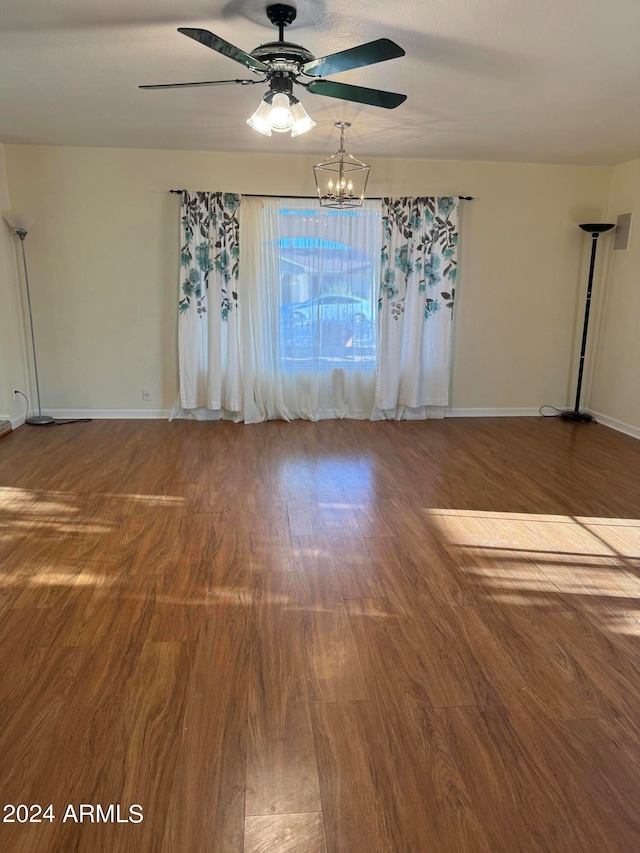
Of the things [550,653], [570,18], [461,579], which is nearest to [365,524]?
[461,579]

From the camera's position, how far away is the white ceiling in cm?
247

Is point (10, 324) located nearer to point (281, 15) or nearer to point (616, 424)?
point (281, 15)

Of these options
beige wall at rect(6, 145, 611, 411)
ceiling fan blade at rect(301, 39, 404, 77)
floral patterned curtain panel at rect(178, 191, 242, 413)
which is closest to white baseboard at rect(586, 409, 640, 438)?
beige wall at rect(6, 145, 611, 411)

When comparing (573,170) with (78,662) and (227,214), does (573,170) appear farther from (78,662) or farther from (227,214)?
(78,662)

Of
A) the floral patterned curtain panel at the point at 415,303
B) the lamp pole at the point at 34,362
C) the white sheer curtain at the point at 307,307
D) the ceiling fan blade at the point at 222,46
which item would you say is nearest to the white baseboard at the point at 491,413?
the floral patterned curtain panel at the point at 415,303

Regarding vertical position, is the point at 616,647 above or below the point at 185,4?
below

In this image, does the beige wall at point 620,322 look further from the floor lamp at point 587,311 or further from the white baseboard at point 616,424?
the floor lamp at point 587,311

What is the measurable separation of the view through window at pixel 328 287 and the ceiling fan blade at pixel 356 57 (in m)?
2.94

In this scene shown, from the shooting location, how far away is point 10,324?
17.0 feet

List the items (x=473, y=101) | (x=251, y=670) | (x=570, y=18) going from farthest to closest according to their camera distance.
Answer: (x=473, y=101)
(x=570, y=18)
(x=251, y=670)

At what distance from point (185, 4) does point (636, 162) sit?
4.58 m

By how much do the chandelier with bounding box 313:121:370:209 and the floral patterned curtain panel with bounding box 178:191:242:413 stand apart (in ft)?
2.65

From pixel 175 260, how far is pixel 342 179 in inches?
67.8

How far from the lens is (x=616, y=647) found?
2303 millimetres
